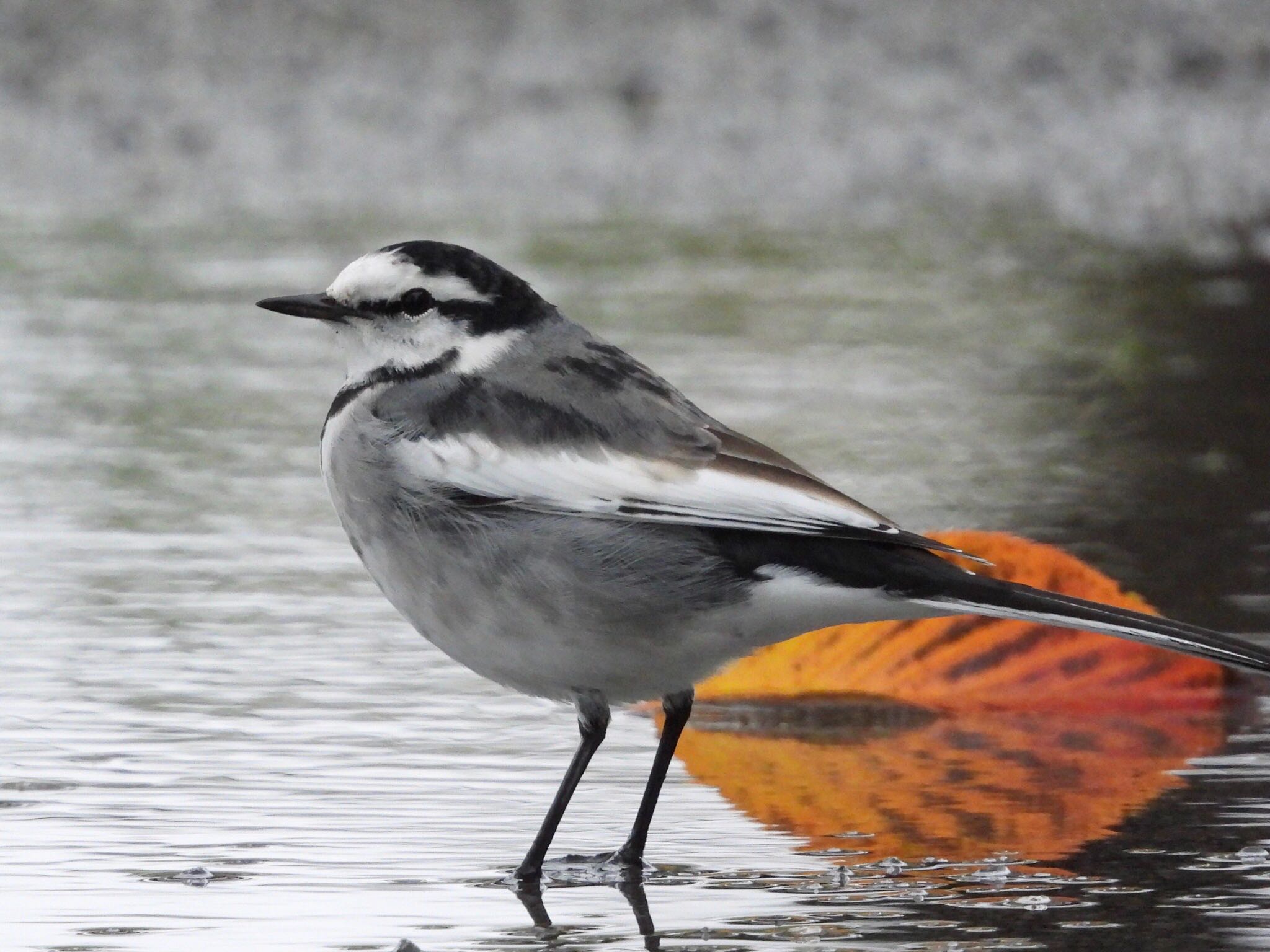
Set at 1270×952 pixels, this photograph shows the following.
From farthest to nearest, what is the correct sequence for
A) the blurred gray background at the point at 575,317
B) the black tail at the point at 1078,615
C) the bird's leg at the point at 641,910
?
1. the blurred gray background at the point at 575,317
2. the black tail at the point at 1078,615
3. the bird's leg at the point at 641,910

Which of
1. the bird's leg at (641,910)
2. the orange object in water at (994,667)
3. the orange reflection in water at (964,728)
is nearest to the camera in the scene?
the bird's leg at (641,910)

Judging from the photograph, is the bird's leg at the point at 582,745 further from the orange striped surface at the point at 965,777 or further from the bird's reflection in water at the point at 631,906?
→ the orange striped surface at the point at 965,777

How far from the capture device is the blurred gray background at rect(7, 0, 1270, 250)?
2045 cm

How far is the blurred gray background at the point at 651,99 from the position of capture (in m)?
20.5

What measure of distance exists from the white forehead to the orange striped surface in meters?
1.22

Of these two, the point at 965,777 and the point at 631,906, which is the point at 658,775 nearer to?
the point at 631,906

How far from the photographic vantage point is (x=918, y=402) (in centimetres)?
1104

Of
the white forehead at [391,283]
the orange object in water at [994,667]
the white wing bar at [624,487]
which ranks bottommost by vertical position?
the orange object in water at [994,667]

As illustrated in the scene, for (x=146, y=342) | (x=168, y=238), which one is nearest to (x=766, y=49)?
(x=168, y=238)

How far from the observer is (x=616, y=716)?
6414 mm

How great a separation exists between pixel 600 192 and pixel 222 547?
37.3 feet

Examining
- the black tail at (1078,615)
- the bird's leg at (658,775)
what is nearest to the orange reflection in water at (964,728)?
the bird's leg at (658,775)

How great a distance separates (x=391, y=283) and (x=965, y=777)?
1.66 meters

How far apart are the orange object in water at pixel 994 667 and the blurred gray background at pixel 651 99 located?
12.9 metres
